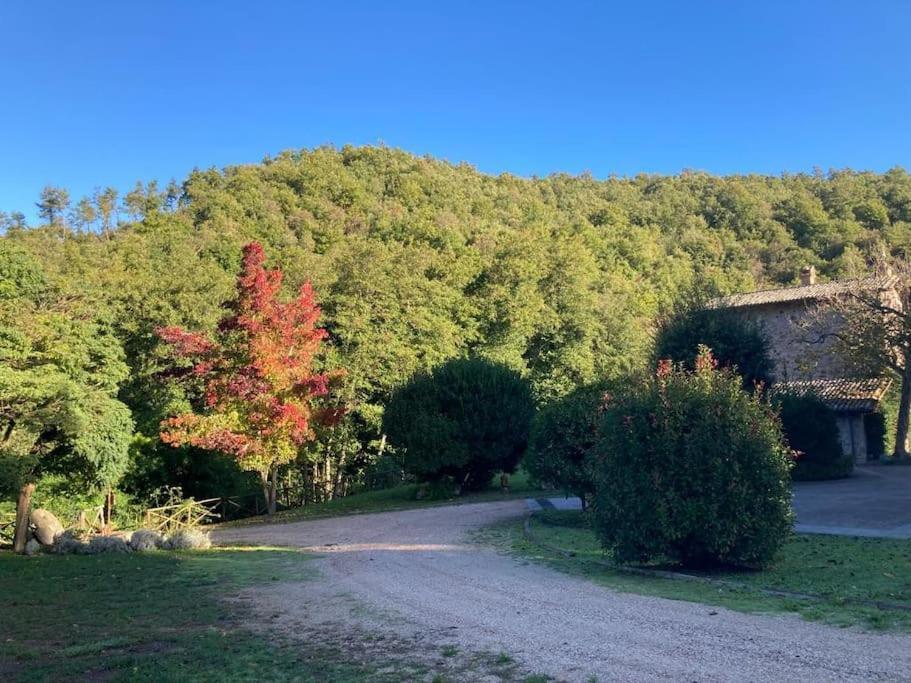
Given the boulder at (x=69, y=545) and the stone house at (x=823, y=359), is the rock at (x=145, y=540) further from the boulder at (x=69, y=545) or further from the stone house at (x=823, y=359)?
the stone house at (x=823, y=359)

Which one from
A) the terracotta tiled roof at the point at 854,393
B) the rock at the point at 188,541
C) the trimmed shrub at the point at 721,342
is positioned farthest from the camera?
the terracotta tiled roof at the point at 854,393

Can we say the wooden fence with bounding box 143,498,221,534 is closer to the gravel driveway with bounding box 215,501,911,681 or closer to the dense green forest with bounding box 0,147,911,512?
the dense green forest with bounding box 0,147,911,512

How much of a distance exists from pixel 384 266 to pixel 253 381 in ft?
48.9

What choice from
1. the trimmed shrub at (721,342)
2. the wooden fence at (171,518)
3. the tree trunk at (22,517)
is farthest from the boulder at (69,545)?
the trimmed shrub at (721,342)

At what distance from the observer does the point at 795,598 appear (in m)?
7.96

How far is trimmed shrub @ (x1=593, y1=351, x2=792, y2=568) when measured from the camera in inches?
386

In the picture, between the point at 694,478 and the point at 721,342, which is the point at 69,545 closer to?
the point at 694,478

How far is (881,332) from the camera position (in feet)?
93.6

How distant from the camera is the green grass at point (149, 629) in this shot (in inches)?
227

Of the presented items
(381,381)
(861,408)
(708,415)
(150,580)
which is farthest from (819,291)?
(150,580)

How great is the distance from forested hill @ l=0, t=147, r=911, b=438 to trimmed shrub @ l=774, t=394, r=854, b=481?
6.70 meters

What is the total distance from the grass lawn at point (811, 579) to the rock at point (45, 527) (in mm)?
12548

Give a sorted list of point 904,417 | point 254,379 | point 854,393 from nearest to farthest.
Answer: point 254,379, point 904,417, point 854,393

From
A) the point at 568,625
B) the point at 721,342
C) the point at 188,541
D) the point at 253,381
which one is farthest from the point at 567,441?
the point at 721,342
